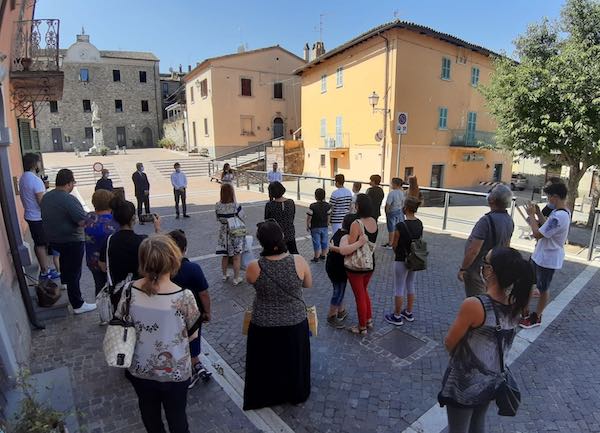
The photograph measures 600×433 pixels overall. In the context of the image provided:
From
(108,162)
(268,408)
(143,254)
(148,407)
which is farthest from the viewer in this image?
(108,162)

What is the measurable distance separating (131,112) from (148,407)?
45870mm

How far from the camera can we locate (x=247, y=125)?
32.4 meters

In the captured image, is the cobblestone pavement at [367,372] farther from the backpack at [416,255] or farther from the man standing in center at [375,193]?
the man standing in center at [375,193]

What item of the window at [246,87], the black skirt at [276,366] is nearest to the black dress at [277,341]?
the black skirt at [276,366]

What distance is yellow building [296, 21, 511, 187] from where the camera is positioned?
18812 millimetres

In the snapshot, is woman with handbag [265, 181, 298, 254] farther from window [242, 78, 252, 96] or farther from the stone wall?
the stone wall

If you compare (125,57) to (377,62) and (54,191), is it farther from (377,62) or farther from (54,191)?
(54,191)

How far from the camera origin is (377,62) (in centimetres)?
1923

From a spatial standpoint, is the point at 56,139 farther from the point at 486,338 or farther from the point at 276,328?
the point at 486,338

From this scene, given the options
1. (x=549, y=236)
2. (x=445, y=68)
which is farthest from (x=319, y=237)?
(x=445, y=68)

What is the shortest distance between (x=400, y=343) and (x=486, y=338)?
233cm

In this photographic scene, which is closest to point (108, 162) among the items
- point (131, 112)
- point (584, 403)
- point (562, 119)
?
point (131, 112)

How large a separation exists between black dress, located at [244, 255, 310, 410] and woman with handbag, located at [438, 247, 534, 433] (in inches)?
47.4

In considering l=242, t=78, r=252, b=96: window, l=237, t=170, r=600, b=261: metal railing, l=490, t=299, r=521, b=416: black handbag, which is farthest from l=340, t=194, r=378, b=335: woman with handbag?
l=242, t=78, r=252, b=96: window
